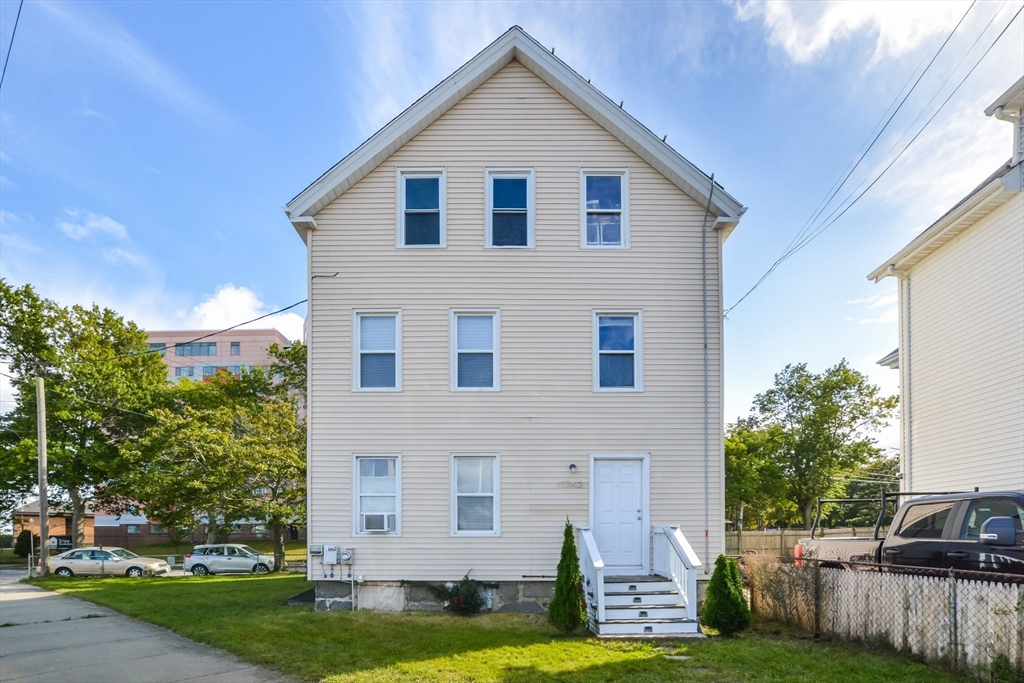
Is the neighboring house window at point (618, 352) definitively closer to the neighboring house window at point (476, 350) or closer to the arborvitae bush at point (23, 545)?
the neighboring house window at point (476, 350)

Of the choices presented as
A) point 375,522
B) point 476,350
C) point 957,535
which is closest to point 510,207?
point 476,350

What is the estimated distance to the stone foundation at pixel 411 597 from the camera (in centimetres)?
1323

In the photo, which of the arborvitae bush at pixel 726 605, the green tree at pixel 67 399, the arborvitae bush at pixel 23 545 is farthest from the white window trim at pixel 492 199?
the arborvitae bush at pixel 23 545

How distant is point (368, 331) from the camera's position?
13961mm

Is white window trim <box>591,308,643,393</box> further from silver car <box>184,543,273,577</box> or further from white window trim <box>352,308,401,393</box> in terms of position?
silver car <box>184,543,273,577</box>

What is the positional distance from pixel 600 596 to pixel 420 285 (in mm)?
6272

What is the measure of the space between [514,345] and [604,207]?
3135mm

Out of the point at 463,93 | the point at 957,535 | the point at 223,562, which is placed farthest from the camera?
the point at 223,562

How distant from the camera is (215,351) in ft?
250

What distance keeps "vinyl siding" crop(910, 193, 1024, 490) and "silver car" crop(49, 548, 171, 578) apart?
25830mm

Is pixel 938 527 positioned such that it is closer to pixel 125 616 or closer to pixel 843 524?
pixel 125 616

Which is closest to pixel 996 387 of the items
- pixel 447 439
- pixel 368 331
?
pixel 447 439

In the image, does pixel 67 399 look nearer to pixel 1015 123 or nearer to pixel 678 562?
pixel 678 562

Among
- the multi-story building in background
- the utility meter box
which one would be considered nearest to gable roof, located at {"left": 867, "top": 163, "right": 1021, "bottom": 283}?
the utility meter box
